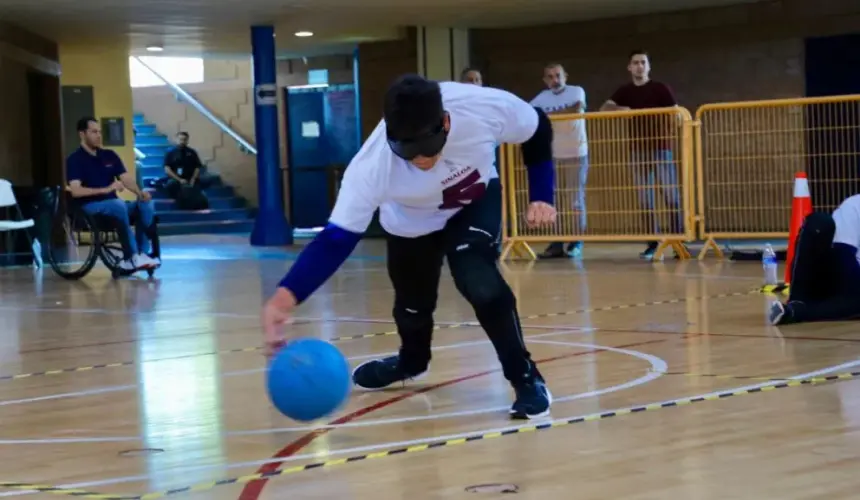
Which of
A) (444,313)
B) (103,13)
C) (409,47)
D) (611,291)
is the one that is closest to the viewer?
(444,313)

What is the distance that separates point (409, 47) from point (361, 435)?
54.2 ft

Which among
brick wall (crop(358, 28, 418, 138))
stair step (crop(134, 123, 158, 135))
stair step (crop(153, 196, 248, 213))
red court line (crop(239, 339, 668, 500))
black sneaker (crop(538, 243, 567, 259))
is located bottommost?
Result: black sneaker (crop(538, 243, 567, 259))

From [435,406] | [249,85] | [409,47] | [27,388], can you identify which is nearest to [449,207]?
[435,406]

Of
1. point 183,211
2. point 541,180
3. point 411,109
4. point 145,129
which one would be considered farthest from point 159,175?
point 411,109

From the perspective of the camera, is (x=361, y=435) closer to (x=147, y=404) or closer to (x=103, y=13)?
(x=147, y=404)

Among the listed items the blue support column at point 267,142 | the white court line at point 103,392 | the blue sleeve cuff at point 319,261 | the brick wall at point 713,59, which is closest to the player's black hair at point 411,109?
the blue sleeve cuff at point 319,261

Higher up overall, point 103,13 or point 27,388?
point 103,13

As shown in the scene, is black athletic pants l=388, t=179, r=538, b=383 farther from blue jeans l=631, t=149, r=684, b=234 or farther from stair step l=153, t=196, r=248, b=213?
stair step l=153, t=196, r=248, b=213

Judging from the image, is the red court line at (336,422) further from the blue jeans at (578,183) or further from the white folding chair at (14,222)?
the white folding chair at (14,222)

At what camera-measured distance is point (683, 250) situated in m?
13.5

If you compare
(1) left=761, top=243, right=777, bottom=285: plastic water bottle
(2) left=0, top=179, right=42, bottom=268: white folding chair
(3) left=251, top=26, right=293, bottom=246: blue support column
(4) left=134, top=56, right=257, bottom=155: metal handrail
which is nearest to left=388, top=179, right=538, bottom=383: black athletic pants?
(1) left=761, top=243, right=777, bottom=285: plastic water bottle

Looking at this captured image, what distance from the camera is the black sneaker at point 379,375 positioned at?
5723mm

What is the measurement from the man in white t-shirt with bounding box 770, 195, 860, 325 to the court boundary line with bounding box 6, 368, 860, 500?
69.0 inches

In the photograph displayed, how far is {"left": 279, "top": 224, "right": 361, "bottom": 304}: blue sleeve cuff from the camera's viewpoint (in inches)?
177
